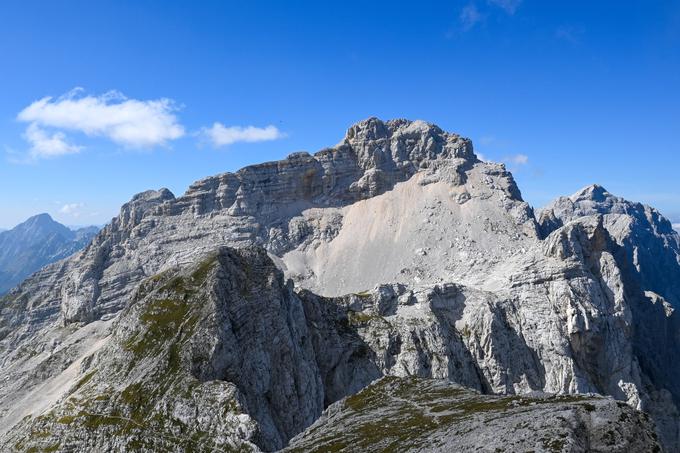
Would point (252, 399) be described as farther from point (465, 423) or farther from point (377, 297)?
point (377, 297)

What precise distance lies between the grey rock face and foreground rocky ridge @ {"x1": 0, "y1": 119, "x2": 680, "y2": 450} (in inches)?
580

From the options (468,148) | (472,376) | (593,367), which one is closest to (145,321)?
(472,376)

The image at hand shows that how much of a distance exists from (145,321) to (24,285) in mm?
158056

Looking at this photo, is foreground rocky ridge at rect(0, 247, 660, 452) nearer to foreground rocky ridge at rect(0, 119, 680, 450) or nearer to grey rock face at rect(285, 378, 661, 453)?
grey rock face at rect(285, 378, 661, 453)

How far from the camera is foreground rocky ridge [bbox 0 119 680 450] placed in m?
83.6

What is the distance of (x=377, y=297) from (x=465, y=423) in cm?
8526

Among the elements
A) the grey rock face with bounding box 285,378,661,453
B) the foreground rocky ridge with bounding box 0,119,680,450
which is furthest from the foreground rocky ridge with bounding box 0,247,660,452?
the foreground rocky ridge with bounding box 0,119,680,450

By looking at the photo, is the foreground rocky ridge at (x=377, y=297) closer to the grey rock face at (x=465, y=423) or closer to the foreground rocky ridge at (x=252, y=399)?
the foreground rocky ridge at (x=252, y=399)

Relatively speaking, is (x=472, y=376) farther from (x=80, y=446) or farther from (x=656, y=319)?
(x=656, y=319)

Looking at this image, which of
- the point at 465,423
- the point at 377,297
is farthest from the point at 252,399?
the point at 377,297

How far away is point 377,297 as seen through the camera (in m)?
119

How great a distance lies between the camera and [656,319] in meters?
176

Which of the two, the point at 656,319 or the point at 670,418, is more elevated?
the point at 656,319

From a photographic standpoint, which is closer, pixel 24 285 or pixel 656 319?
pixel 656 319
